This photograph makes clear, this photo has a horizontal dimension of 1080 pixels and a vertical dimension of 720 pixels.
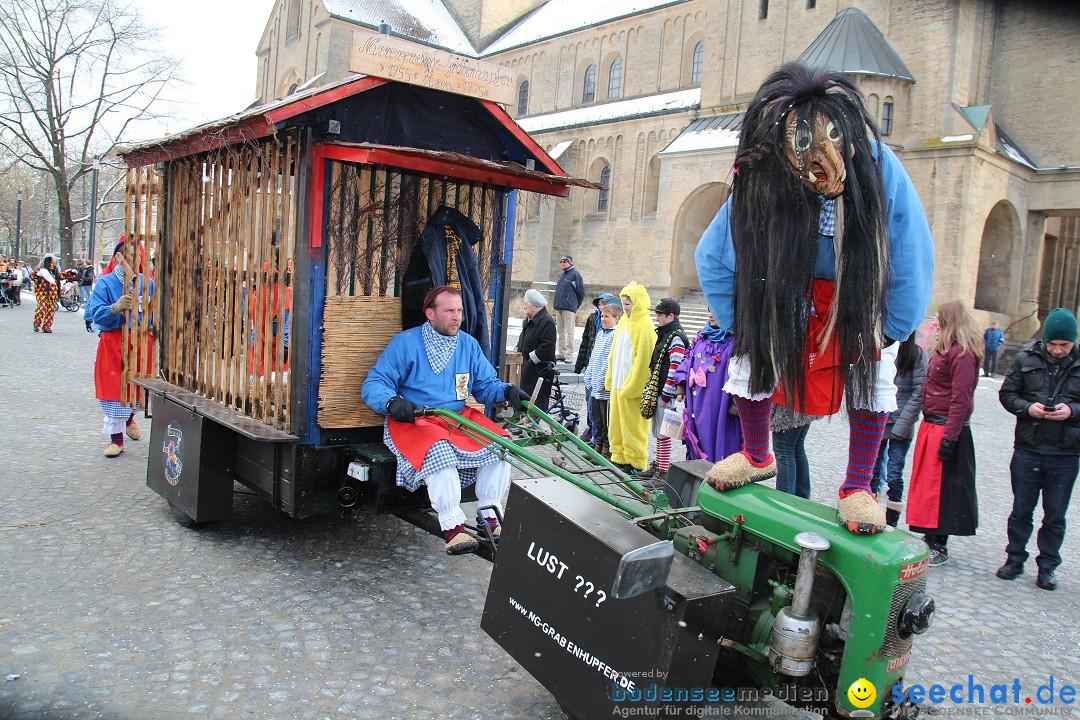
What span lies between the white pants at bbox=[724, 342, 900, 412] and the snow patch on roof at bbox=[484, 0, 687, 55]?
3847 cm

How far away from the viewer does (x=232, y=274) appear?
5242 millimetres

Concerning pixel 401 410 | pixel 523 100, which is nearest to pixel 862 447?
pixel 401 410

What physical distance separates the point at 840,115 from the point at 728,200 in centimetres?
50

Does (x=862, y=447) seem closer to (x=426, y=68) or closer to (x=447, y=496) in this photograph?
(x=447, y=496)

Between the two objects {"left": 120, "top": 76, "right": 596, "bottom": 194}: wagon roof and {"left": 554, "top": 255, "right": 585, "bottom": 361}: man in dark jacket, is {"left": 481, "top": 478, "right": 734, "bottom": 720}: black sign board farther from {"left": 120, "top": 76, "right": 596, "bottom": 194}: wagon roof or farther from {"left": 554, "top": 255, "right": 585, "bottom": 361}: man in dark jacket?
{"left": 554, "top": 255, "right": 585, "bottom": 361}: man in dark jacket

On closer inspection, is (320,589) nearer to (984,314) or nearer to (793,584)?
(793,584)

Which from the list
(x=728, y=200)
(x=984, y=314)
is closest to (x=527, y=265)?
(x=984, y=314)

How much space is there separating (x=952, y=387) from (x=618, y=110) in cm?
3504

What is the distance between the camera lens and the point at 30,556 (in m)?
4.55

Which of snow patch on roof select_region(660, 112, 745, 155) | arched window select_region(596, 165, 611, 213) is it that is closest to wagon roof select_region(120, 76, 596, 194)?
snow patch on roof select_region(660, 112, 745, 155)

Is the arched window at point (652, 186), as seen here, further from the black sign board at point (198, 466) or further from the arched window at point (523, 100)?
the black sign board at point (198, 466)

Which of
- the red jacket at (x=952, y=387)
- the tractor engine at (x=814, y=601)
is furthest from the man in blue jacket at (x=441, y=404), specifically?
the red jacket at (x=952, y=387)

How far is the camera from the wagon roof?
4.39m

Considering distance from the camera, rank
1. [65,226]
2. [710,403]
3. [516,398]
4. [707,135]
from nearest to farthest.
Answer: [516,398] → [710,403] → [707,135] → [65,226]
